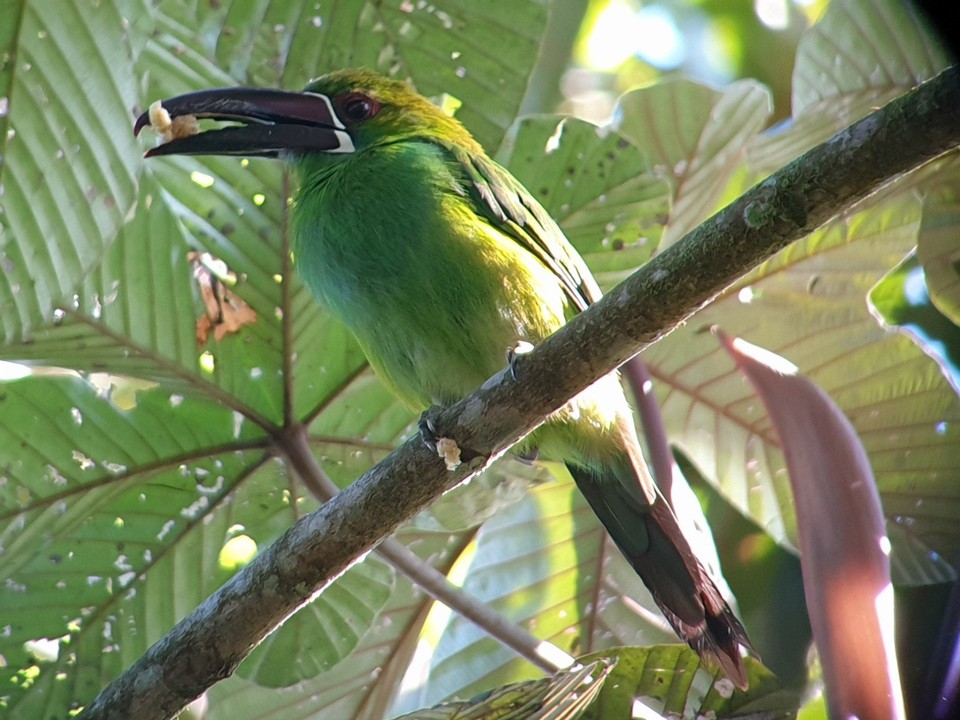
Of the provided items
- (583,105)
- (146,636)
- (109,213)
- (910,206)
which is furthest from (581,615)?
(583,105)

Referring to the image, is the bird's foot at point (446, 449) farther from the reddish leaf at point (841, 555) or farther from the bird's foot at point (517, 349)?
the reddish leaf at point (841, 555)

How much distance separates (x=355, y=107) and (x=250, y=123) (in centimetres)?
33

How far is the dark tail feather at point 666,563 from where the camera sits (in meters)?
2.36

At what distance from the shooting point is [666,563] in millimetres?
2549

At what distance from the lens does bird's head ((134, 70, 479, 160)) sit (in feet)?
7.89

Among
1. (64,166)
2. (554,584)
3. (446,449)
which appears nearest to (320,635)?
(554,584)

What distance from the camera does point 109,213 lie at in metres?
2.19

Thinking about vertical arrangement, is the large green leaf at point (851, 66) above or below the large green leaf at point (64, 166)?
below

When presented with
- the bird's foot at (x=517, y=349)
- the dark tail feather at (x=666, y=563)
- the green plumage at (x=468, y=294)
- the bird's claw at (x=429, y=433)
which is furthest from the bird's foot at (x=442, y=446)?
the dark tail feather at (x=666, y=563)

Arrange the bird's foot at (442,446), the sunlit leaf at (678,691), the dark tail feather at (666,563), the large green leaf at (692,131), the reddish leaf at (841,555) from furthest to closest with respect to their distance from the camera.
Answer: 1. the large green leaf at (692,131)
2. the dark tail feather at (666,563)
3. the sunlit leaf at (678,691)
4. the bird's foot at (442,446)
5. the reddish leaf at (841,555)

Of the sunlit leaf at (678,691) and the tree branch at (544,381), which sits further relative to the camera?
the sunlit leaf at (678,691)

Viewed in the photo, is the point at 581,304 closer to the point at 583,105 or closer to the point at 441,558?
the point at 441,558

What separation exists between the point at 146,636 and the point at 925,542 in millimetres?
1773

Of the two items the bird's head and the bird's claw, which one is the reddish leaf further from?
the bird's head
